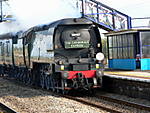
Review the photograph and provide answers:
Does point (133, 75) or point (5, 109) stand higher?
point (133, 75)

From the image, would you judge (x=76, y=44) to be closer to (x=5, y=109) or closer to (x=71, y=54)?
(x=71, y=54)

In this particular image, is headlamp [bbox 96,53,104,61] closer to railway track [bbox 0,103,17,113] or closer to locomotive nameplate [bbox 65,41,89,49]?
locomotive nameplate [bbox 65,41,89,49]

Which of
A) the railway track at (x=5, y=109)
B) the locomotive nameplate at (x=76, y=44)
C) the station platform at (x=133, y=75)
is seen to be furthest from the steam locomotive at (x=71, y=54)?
the railway track at (x=5, y=109)

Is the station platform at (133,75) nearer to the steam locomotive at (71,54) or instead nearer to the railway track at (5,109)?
the steam locomotive at (71,54)

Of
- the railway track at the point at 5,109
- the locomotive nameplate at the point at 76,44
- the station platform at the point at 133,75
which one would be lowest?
the railway track at the point at 5,109

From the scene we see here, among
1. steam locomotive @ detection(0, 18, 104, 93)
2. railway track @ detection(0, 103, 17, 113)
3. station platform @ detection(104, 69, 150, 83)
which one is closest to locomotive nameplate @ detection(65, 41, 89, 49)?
steam locomotive @ detection(0, 18, 104, 93)

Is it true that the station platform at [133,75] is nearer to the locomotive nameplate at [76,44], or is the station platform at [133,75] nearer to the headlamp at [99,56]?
the headlamp at [99,56]

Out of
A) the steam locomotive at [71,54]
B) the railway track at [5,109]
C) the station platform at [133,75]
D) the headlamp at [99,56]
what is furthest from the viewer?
the headlamp at [99,56]

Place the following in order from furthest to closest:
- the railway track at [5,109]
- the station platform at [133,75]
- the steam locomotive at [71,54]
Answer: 1. the steam locomotive at [71,54]
2. the station platform at [133,75]
3. the railway track at [5,109]

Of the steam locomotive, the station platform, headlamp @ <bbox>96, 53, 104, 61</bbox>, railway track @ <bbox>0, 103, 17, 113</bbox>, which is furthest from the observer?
headlamp @ <bbox>96, 53, 104, 61</bbox>

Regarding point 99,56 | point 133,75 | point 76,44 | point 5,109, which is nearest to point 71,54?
point 76,44

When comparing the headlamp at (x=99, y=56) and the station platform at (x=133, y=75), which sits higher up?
the headlamp at (x=99, y=56)

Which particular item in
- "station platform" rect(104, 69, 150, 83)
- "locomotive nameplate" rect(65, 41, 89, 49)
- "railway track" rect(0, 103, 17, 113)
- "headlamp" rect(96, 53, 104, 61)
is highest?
"locomotive nameplate" rect(65, 41, 89, 49)

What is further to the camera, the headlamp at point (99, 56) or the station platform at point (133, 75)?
the headlamp at point (99, 56)
